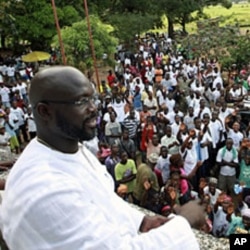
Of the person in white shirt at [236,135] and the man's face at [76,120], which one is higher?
the man's face at [76,120]

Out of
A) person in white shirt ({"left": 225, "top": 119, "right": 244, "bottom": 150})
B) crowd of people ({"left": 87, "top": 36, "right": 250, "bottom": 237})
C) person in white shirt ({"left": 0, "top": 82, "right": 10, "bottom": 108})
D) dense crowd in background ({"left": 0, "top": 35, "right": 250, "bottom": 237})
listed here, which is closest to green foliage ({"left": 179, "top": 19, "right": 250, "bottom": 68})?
dense crowd in background ({"left": 0, "top": 35, "right": 250, "bottom": 237})

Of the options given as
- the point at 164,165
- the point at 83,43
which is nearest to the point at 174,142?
the point at 164,165

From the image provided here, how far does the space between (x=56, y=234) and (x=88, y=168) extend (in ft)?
1.01

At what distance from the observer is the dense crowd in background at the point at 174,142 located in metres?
6.30

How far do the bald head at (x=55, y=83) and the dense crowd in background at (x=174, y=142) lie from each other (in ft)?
10.7

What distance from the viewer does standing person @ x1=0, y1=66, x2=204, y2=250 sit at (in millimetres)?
1218

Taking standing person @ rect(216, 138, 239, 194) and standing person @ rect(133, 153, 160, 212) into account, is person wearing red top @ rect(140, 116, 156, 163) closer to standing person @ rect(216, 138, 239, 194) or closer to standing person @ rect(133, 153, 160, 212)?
standing person @ rect(216, 138, 239, 194)

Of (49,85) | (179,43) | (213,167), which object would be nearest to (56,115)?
(49,85)

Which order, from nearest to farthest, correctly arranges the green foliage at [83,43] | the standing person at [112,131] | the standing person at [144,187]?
the standing person at [144,187]
the standing person at [112,131]
the green foliage at [83,43]

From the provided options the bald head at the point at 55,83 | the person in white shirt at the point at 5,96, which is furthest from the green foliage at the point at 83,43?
the bald head at the point at 55,83

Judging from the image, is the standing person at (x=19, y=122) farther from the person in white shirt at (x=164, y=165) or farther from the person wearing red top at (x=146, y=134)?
the person in white shirt at (x=164, y=165)

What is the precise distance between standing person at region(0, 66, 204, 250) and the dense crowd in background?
10.2 feet

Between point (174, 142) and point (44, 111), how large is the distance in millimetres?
6596

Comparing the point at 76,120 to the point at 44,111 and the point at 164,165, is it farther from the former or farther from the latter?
the point at 164,165
